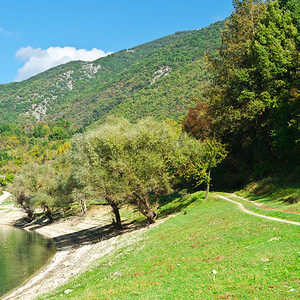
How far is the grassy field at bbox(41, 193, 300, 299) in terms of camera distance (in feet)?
38.3

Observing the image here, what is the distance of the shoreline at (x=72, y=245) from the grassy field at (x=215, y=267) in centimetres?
753

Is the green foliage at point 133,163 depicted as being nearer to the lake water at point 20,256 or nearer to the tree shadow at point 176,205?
the tree shadow at point 176,205

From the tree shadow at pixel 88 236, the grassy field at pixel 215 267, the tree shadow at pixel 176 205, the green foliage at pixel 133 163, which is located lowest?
the tree shadow at pixel 88 236

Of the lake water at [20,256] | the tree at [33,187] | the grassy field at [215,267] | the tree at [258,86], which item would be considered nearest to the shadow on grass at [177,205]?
the tree at [258,86]

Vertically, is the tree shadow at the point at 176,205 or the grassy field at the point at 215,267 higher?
the grassy field at the point at 215,267

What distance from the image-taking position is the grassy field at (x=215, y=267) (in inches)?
460

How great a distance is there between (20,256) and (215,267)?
36697mm

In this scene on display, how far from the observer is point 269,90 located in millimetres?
46406

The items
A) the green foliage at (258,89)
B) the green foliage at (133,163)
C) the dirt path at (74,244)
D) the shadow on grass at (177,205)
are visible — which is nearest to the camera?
the dirt path at (74,244)

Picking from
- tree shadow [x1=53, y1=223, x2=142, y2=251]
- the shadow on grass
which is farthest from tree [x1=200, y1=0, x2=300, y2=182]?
tree shadow [x1=53, y1=223, x2=142, y2=251]

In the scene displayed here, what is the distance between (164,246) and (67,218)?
5375 cm

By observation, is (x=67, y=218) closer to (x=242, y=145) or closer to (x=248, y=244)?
(x=242, y=145)

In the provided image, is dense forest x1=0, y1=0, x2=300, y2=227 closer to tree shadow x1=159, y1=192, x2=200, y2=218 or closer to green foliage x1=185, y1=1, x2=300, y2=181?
green foliage x1=185, y1=1, x2=300, y2=181

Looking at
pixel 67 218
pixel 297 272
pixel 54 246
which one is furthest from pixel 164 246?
pixel 67 218
